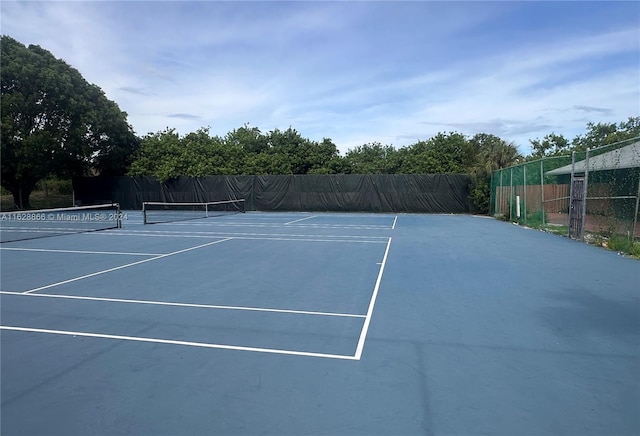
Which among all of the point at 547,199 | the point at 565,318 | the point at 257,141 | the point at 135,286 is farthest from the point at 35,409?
the point at 257,141

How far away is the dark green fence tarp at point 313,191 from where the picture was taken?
2402cm

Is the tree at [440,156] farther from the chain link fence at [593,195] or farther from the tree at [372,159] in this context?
the chain link fence at [593,195]

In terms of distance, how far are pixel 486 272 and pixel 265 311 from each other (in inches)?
171

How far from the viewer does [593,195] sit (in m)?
11.4

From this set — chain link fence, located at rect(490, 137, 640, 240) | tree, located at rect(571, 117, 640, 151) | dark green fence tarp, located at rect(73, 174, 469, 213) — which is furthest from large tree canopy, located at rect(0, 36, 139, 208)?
tree, located at rect(571, 117, 640, 151)

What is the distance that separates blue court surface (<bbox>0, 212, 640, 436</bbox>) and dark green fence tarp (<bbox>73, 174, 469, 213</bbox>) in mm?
15890

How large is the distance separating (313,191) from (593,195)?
52.7ft

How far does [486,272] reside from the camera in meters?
7.55

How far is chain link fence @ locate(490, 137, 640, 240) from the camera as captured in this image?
1005 centimetres

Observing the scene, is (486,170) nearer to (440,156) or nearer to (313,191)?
(313,191)

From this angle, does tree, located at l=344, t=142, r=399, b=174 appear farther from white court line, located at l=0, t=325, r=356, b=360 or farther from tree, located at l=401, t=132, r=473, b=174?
white court line, located at l=0, t=325, r=356, b=360

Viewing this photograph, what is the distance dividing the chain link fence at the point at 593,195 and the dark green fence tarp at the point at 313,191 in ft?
23.0

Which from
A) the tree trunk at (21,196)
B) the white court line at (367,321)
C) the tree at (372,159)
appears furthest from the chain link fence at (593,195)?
the tree trunk at (21,196)

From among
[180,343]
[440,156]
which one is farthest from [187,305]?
[440,156]
